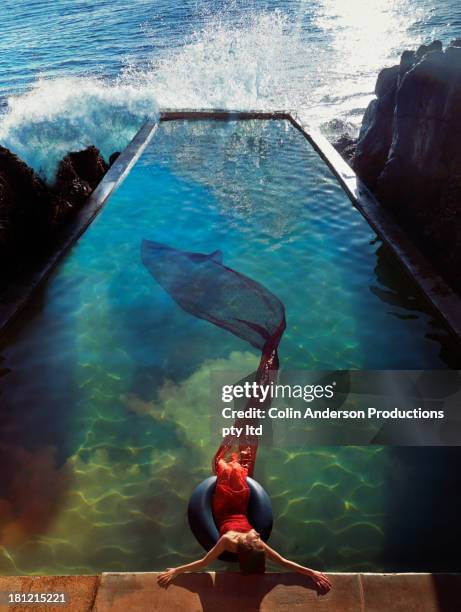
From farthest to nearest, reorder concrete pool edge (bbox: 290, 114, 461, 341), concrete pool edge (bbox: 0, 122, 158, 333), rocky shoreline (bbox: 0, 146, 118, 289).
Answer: rocky shoreline (bbox: 0, 146, 118, 289) → concrete pool edge (bbox: 0, 122, 158, 333) → concrete pool edge (bbox: 290, 114, 461, 341)

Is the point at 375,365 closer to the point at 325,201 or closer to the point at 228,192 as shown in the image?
the point at 325,201

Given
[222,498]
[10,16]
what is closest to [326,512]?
[222,498]

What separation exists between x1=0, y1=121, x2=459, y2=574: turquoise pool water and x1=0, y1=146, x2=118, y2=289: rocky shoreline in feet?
2.72

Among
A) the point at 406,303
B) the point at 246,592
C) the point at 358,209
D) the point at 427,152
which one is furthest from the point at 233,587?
the point at 358,209

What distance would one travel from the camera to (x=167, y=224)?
12.4 m

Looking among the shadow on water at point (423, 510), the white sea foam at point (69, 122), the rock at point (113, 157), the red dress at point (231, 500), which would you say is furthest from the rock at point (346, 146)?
the red dress at point (231, 500)

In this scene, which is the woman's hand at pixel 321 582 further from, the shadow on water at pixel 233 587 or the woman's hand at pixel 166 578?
the woman's hand at pixel 166 578

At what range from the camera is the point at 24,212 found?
36.4 feet

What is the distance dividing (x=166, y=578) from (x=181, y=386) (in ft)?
10.8

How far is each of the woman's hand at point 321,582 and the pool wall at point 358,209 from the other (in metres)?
5.03

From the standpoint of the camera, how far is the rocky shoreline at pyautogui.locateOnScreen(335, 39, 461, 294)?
10.1 meters

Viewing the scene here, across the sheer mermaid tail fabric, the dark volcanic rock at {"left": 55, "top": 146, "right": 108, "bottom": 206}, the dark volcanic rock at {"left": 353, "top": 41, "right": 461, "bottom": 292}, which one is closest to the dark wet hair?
the sheer mermaid tail fabric

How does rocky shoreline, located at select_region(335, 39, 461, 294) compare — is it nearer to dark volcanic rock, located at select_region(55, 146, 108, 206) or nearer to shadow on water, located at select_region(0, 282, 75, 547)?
shadow on water, located at select_region(0, 282, 75, 547)

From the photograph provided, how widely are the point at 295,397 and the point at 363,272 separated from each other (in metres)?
4.01
